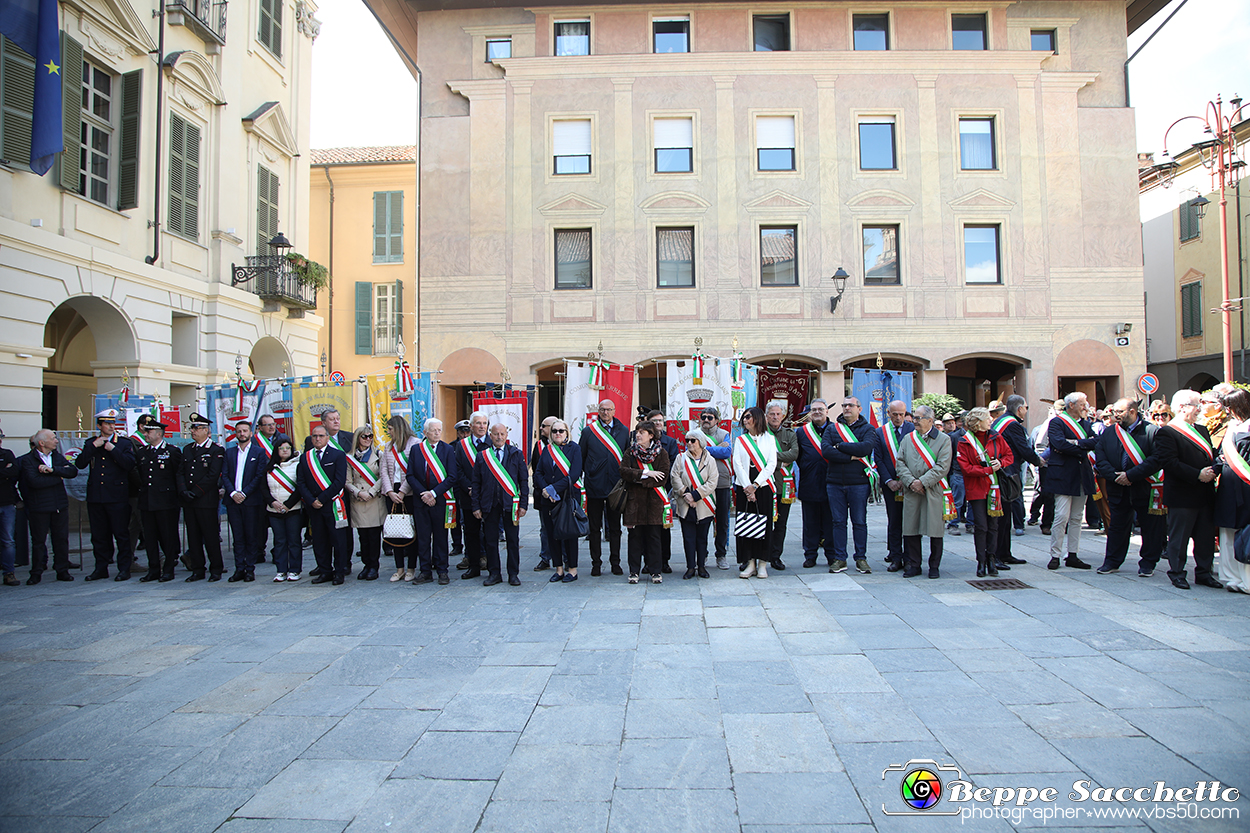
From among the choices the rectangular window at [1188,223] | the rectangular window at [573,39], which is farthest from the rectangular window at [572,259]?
the rectangular window at [1188,223]

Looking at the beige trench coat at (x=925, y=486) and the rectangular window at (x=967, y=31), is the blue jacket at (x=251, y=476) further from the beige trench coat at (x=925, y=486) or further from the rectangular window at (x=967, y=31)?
the rectangular window at (x=967, y=31)

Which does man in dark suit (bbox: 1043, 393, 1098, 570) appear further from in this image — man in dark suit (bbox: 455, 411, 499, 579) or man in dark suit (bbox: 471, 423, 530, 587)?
man in dark suit (bbox: 455, 411, 499, 579)

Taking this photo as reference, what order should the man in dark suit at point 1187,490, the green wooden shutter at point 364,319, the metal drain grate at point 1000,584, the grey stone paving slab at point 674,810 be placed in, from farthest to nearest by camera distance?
the green wooden shutter at point 364,319 → the metal drain grate at point 1000,584 → the man in dark suit at point 1187,490 → the grey stone paving slab at point 674,810

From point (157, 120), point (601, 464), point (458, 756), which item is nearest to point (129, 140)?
point (157, 120)

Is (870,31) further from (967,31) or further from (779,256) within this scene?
(779,256)

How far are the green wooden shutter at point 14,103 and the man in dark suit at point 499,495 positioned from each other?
946cm

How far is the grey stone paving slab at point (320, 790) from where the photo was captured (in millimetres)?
3104

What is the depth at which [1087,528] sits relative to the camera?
37.0 ft

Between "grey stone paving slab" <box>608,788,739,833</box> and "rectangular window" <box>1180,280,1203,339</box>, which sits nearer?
"grey stone paving slab" <box>608,788,739,833</box>

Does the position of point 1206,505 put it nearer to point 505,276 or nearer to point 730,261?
point 730,261

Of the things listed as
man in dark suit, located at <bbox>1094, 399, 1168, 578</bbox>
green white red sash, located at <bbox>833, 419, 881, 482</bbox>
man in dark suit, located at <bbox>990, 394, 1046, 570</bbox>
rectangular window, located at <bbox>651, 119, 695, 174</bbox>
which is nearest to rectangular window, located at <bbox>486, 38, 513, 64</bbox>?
rectangular window, located at <bbox>651, 119, 695, 174</bbox>

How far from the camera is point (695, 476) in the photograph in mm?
7855

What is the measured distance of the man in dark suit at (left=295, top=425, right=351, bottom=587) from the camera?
8062 mm

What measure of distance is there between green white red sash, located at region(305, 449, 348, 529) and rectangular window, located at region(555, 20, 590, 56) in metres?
15.2
